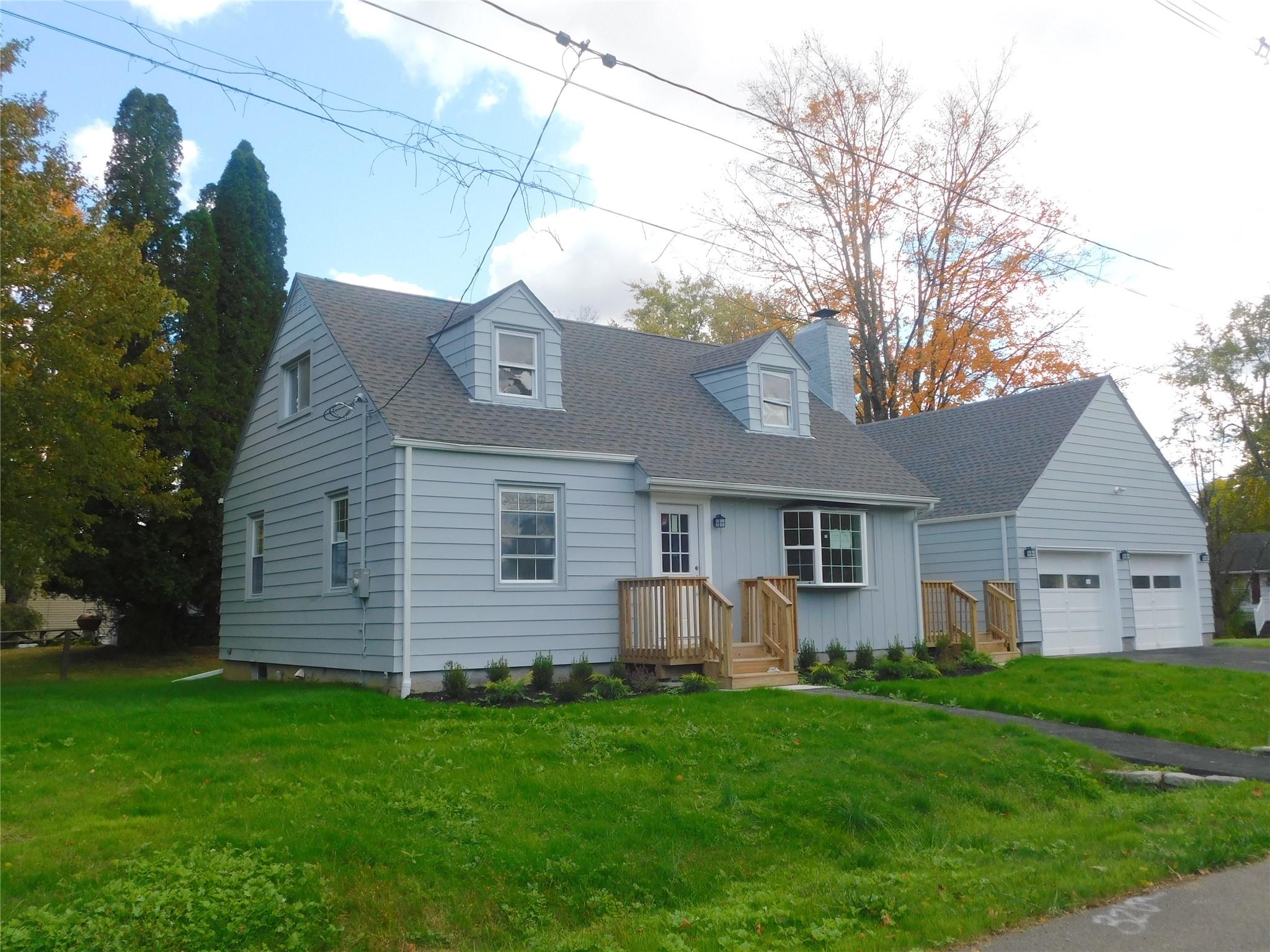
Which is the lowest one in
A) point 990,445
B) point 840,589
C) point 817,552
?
point 840,589

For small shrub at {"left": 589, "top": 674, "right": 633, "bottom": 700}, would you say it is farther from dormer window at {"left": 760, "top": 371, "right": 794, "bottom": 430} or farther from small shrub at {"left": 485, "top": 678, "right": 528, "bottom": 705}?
dormer window at {"left": 760, "top": 371, "right": 794, "bottom": 430}

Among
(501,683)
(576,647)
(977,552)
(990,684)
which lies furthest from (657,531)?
(977,552)

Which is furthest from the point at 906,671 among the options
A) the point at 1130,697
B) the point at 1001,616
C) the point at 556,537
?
the point at 556,537

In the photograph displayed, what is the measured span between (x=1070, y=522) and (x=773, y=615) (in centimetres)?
958

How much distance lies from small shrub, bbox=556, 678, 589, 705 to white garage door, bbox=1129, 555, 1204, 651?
1478 centimetres

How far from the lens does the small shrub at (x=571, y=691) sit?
12.6 m

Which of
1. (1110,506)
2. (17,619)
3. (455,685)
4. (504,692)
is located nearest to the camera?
(504,692)

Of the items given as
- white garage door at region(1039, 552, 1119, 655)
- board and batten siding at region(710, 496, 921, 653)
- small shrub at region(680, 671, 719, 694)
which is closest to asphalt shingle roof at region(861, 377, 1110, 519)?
white garage door at region(1039, 552, 1119, 655)

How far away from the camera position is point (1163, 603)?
23438mm

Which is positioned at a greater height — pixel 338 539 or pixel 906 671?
pixel 338 539

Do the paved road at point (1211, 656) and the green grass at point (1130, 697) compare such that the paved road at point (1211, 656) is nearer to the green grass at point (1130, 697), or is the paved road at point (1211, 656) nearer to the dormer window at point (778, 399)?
the green grass at point (1130, 697)

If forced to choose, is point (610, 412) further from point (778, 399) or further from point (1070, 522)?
point (1070, 522)

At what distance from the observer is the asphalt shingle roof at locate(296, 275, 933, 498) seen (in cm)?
1415

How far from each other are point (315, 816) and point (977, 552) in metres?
17.0
